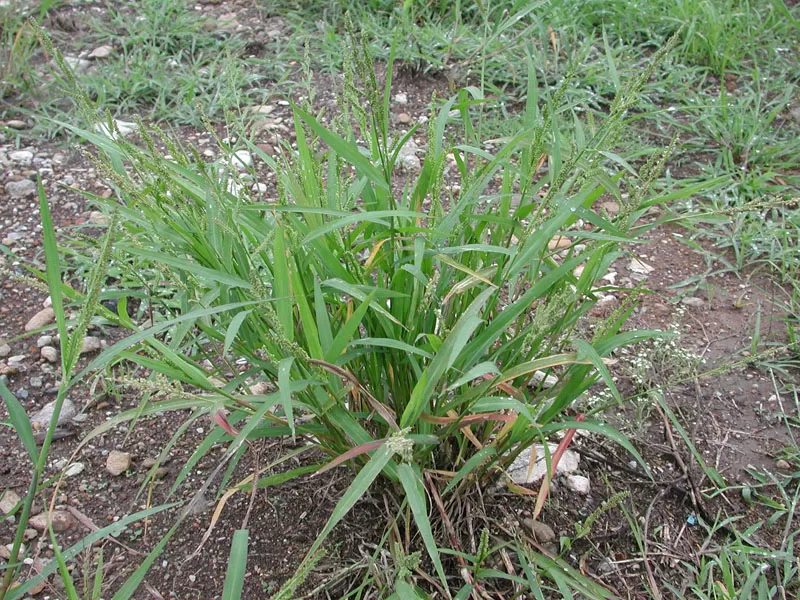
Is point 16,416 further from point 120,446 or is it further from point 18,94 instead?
point 18,94

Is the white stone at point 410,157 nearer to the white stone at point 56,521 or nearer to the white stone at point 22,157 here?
the white stone at point 22,157

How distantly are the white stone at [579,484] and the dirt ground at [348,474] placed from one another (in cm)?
2

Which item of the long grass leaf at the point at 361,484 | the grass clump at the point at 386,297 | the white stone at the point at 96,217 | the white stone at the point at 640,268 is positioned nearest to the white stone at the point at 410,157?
the white stone at the point at 640,268

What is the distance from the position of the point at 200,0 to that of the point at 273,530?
260 centimetres

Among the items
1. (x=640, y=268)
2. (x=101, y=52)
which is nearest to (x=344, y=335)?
(x=640, y=268)

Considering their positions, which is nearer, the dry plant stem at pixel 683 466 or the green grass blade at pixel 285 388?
the green grass blade at pixel 285 388

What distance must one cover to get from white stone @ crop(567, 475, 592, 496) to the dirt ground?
19 mm

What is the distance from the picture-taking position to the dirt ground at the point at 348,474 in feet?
5.04

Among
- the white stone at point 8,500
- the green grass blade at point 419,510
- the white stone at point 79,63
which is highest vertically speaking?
the green grass blade at point 419,510

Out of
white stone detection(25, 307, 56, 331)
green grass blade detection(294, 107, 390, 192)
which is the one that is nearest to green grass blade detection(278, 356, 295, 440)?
green grass blade detection(294, 107, 390, 192)

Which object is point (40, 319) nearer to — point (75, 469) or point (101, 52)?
point (75, 469)

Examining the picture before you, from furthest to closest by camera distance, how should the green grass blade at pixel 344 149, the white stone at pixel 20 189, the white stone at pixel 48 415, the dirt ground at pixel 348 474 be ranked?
the white stone at pixel 20 189
the white stone at pixel 48 415
the dirt ground at pixel 348 474
the green grass blade at pixel 344 149

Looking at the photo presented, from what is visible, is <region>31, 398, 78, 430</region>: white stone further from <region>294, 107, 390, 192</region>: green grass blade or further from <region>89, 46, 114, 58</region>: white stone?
<region>89, 46, 114, 58</region>: white stone

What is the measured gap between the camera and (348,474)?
1.58m
